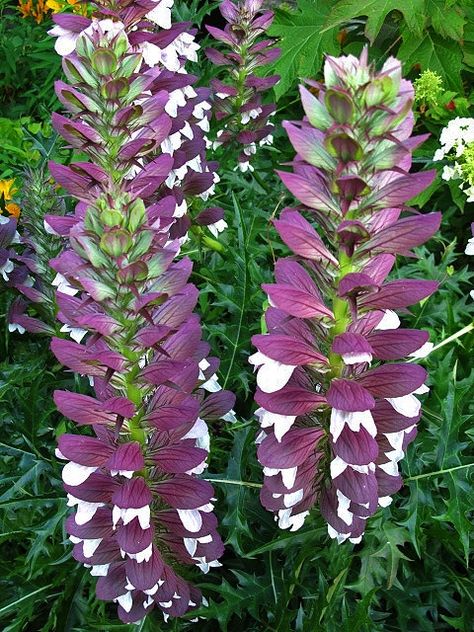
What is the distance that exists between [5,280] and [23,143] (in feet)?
4.02

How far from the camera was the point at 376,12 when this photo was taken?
2197mm

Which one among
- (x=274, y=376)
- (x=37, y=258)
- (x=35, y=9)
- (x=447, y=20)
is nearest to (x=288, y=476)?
(x=274, y=376)

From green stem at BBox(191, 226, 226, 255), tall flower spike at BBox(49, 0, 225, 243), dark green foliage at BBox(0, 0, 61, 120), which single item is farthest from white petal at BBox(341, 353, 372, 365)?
dark green foliage at BBox(0, 0, 61, 120)

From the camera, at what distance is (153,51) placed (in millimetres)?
1266

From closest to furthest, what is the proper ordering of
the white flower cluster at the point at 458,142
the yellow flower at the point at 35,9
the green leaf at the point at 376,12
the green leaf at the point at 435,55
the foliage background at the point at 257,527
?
the foliage background at the point at 257,527 → the white flower cluster at the point at 458,142 → the green leaf at the point at 376,12 → the green leaf at the point at 435,55 → the yellow flower at the point at 35,9

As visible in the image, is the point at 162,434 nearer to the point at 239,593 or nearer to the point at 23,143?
the point at 239,593

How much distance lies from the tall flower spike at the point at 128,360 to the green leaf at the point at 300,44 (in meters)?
1.40

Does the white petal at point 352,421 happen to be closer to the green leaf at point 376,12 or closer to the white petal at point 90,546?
the white petal at point 90,546

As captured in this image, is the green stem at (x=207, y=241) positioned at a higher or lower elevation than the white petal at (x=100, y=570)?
higher

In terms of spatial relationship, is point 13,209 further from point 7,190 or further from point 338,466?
point 338,466

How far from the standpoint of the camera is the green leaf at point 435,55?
2.34m

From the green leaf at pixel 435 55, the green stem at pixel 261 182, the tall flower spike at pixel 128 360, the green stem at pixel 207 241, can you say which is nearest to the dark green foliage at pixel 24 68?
the green stem at pixel 261 182

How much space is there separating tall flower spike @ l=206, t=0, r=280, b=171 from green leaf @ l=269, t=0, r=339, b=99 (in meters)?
0.38

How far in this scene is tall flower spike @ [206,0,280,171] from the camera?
1.91 m
